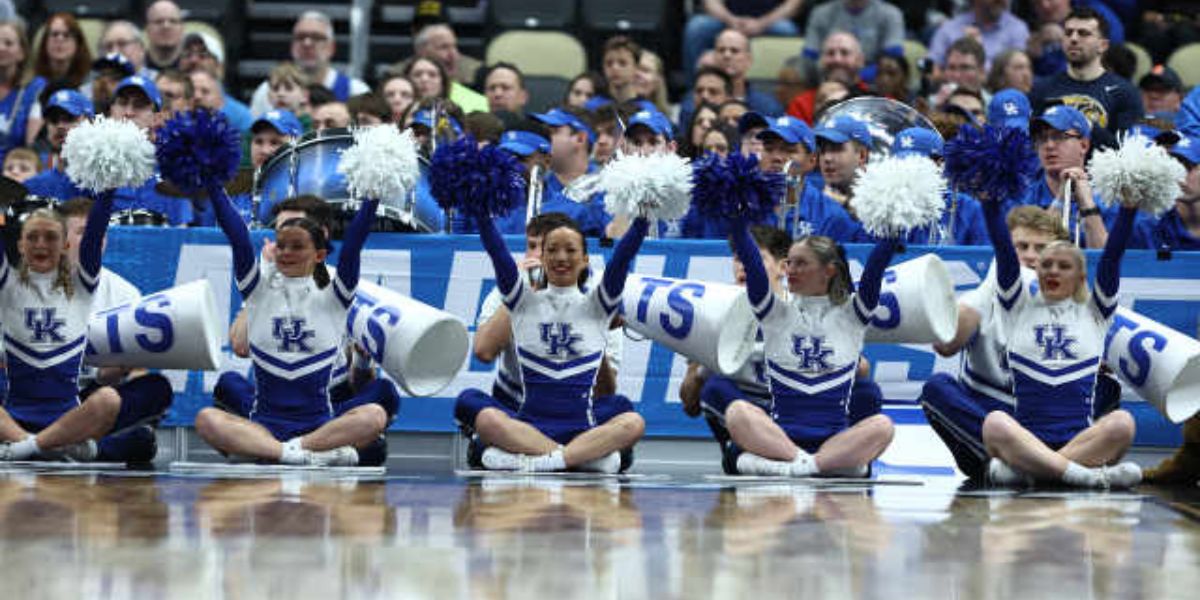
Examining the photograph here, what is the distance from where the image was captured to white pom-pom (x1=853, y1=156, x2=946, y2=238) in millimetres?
8312

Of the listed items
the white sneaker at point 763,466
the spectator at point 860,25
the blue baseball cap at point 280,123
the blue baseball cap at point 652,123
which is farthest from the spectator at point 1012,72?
the white sneaker at point 763,466

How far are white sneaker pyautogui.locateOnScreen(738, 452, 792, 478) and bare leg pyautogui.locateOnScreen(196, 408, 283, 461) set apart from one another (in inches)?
79.5

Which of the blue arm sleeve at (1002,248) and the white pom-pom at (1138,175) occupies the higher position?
the white pom-pom at (1138,175)

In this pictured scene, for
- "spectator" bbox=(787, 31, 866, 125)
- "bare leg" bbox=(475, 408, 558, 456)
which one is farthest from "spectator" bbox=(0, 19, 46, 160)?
"bare leg" bbox=(475, 408, 558, 456)

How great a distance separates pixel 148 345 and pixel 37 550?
3.25m

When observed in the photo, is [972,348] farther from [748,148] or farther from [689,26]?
[689,26]

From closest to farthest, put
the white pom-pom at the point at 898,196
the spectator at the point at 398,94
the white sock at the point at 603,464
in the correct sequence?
the white pom-pom at the point at 898,196, the white sock at the point at 603,464, the spectator at the point at 398,94

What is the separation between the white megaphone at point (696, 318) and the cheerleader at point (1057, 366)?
3.73ft

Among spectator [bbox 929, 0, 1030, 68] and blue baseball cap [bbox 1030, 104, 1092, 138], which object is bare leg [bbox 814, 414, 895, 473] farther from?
spectator [bbox 929, 0, 1030, 68]

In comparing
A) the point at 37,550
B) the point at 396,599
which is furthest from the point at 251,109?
the point at 396,599

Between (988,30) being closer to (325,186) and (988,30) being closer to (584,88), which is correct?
(584,88)

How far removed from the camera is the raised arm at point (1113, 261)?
8609 millimetres

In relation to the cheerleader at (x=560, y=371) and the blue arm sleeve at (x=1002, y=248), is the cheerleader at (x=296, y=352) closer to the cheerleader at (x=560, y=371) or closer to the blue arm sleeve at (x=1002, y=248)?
the cheerleader at (x=560, y=371)

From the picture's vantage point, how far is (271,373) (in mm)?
8820
